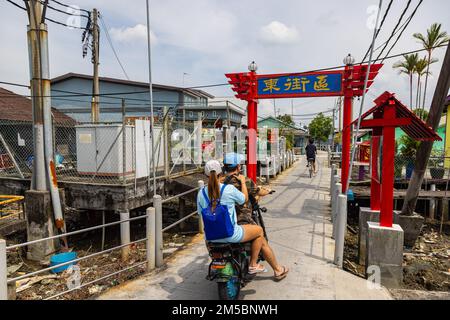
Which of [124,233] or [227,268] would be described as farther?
[124,233]

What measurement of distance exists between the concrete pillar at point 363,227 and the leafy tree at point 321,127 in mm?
45159

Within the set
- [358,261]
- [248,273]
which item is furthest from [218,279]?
[358,261]

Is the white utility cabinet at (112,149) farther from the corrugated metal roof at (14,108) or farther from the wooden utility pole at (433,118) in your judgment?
the corrugated metal roof at (14,108)

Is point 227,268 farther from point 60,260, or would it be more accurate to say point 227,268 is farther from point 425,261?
point 425,261

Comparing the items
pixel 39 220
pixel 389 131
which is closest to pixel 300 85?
pixel 389 131

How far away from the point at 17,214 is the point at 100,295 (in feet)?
23.8

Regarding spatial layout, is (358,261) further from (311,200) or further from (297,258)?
(311,200)

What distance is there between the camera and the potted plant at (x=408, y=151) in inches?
513

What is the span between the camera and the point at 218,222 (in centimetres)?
330

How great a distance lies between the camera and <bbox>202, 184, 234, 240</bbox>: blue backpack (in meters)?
3.29

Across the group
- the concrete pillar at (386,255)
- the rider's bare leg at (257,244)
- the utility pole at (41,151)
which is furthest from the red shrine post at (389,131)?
the utility pole at (41,151)

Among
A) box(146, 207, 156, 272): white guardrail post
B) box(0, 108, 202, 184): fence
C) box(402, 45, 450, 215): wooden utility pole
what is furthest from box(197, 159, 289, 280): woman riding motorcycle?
box(0, 108, 202, 184): fence

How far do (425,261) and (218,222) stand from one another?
575 cm

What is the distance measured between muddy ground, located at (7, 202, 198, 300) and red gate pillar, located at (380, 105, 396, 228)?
11.6 feet
